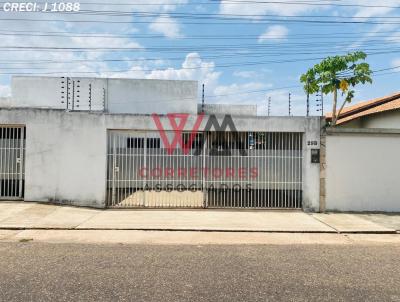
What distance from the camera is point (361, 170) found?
32.1 feet

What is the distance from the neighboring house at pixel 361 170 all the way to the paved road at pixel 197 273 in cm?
352

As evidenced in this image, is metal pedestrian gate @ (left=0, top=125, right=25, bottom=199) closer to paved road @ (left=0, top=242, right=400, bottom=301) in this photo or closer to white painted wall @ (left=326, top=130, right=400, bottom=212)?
paved road @ (left=0, top=242, right=400, bottom=301)

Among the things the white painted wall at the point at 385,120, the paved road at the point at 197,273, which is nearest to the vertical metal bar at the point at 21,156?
the paved road at the point at 197,273

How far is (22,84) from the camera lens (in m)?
20.4

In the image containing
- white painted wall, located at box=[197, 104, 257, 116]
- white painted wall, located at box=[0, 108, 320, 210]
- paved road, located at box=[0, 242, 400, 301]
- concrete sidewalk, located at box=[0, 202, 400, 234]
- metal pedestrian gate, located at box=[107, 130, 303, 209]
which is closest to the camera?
paved road, located at box=[0, 242, 400, 301]

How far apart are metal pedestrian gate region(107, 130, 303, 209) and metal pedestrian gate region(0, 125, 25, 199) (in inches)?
99.6

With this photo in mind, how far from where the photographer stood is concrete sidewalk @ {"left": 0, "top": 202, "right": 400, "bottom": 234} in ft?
25.1

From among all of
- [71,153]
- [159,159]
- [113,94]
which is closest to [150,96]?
[113,94]

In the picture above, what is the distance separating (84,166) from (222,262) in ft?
19.5

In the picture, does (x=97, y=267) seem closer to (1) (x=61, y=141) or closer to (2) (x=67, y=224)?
(2) (x=67, y=224)

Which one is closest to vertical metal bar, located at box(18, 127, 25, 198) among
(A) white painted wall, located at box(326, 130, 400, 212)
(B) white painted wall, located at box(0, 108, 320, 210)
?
(B) white painted wall, located at box(0, 108, 320, 210)

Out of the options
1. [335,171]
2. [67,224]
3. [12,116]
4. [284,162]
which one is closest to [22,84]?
[12,116]

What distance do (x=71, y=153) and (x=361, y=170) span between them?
Result: 27.3 ft

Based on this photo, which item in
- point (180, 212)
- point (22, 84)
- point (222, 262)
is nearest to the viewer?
point (222, 262)
